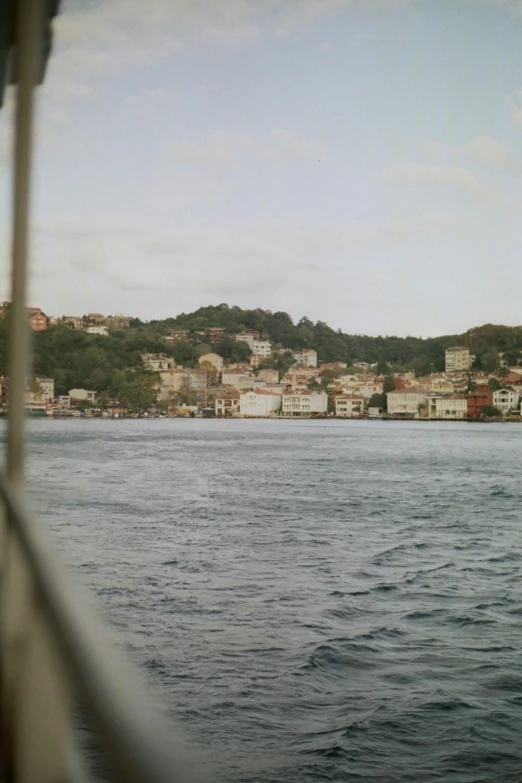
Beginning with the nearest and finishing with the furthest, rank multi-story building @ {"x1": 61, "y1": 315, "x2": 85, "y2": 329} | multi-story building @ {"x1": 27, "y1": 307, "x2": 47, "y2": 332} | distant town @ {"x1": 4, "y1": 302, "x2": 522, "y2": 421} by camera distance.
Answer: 1. multi-story building @ {"x1": 27, "y1": 307, "x2": 47, "y2": 332}
2. multi-story building @ {"x1": 61, "y1": 315, "x2": 85, "y2": 329}
3. distant town @ {"x1": 4, "y1": 302, "x2": 522, "y2": 421}

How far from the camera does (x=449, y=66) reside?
4878 centimetres

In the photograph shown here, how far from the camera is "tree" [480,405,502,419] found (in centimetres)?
4756

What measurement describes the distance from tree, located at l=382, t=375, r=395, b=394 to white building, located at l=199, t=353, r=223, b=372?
32.3 feet

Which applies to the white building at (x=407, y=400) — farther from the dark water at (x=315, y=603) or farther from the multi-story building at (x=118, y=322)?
the dark water at (x=315, y=603)

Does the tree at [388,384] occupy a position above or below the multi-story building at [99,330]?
below

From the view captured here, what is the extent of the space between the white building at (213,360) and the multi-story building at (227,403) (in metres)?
5.65

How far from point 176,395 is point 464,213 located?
2135 cm

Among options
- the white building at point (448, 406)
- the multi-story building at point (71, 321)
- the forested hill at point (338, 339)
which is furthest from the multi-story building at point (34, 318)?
the white building at point (448, 406)

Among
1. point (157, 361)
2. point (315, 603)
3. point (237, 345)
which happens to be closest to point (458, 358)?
point (237, 345)

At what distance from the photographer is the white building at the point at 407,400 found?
49281 millimetres

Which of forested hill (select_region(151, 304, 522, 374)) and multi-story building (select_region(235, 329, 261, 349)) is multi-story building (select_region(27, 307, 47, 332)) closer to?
forested hill (select_region(151, 304, 522, 374))

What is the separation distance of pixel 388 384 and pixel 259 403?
29.8ft

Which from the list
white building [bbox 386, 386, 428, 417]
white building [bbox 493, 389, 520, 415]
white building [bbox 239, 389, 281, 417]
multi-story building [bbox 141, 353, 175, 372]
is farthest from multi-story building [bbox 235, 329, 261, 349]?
white building [bbox 493, 389, 520, 415]

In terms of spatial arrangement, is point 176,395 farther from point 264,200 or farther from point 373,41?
point 373,41
